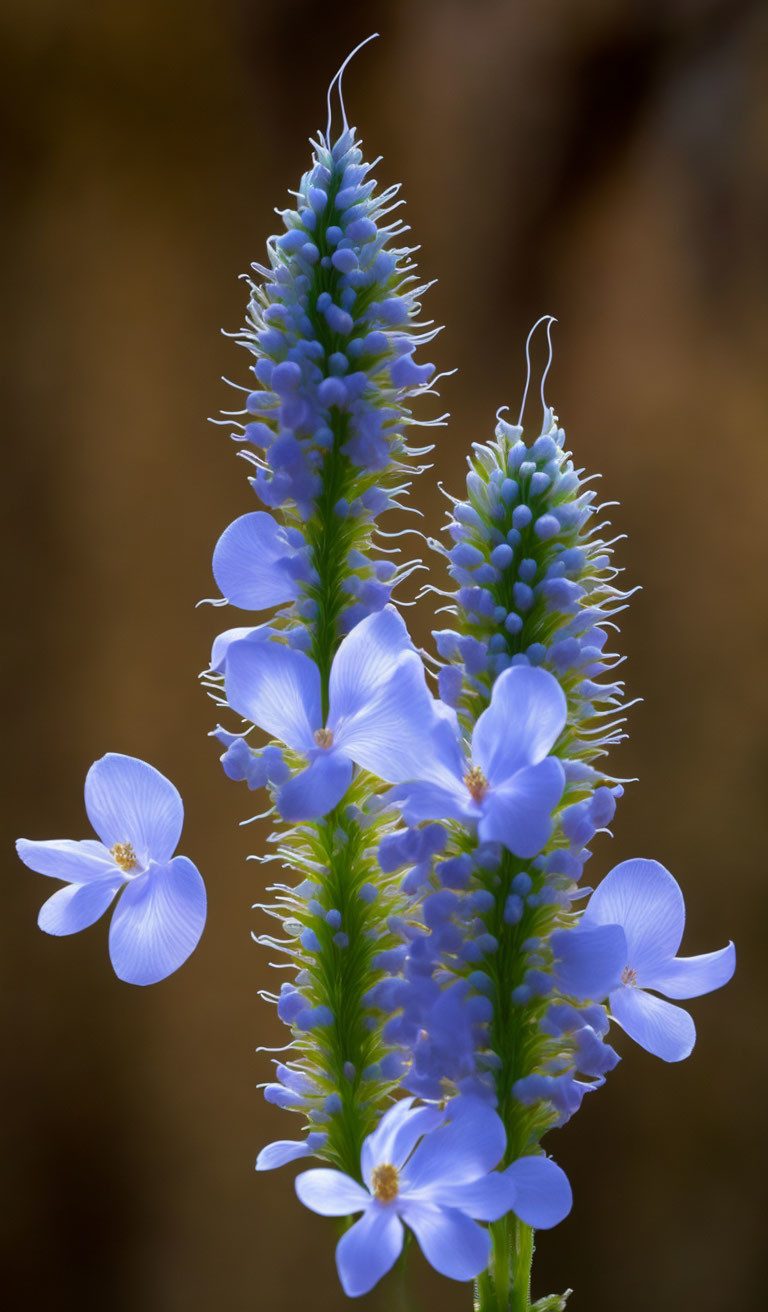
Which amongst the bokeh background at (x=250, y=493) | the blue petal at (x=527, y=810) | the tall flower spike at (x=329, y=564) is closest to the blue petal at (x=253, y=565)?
the tall flower spike at (x=329, y=564)

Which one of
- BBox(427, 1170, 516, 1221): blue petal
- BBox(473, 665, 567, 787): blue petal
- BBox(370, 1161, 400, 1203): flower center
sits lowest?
BBox(427, 1170, 516, 1221): blue petal

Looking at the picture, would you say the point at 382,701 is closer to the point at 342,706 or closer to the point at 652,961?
the point at 342,706

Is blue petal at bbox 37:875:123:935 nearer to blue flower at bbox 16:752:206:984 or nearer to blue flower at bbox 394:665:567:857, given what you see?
blue flower at bbox 16:752:206:984

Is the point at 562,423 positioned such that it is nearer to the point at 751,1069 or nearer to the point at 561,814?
the point at 751,1069

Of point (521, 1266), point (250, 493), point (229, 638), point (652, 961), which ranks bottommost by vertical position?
point (521, 1266)

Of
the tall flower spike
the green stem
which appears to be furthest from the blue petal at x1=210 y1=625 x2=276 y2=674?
the green stem

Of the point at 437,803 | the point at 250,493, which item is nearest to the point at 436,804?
the point at 437,803

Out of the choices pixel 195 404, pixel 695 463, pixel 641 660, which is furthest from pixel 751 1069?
pixel 195 404
